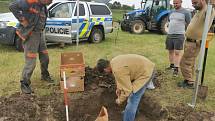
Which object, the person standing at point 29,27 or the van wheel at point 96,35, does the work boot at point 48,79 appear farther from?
the van wheel at point 96,35

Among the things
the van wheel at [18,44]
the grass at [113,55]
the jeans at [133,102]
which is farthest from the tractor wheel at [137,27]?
the jeans at [133,102]

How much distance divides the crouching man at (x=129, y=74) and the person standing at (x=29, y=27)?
2.10 meters

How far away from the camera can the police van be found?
32.1ft

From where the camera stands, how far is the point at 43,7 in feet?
19.6

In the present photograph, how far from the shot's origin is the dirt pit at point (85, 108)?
16.8ft

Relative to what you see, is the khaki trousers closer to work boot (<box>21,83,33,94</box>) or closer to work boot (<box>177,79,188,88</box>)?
work boot (<box>177,79,188,88</box>)

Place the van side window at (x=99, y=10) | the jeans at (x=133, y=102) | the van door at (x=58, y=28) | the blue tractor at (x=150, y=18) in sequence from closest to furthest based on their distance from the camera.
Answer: the jeans at (x=133, y=102) < the van door at (x=58, y=28) < the van side window at (x=99, y=10) < the blue tractor at (x=150, y=18)

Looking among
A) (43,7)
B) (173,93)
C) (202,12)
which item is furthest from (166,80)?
(43,7)

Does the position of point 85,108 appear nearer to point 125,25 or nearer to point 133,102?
point 133,102

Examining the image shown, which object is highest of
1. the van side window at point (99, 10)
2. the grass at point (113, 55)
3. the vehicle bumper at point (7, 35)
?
the van side window at point (99, 10)

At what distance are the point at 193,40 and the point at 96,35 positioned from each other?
6.53 m

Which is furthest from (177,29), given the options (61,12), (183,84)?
(61,12)

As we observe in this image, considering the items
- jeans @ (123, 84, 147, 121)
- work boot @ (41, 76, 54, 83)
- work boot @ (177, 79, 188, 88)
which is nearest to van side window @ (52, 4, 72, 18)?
work boot @ (41, 76, 54, 83)

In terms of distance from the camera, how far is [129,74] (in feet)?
13.6
